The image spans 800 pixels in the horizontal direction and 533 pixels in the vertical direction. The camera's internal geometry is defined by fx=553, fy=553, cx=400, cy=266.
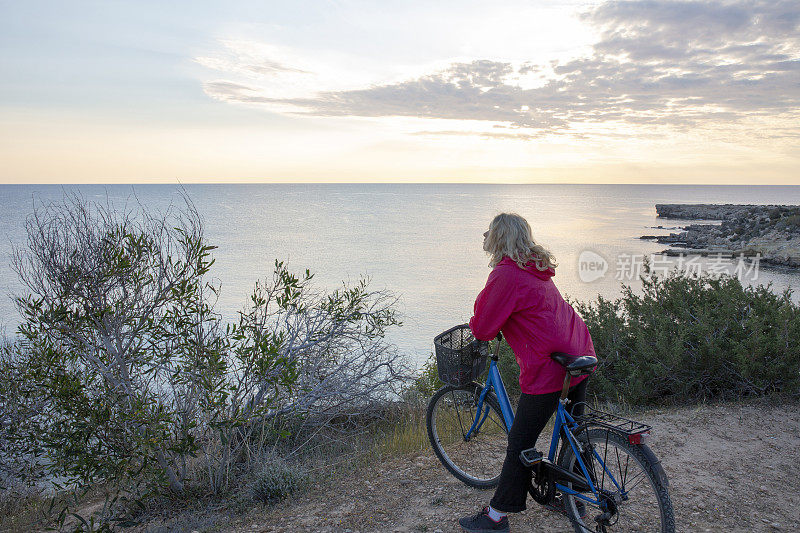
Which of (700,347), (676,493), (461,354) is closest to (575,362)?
(461,354)

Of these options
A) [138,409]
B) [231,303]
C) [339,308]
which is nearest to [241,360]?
[138,409]

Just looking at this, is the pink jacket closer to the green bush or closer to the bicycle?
the bicycle

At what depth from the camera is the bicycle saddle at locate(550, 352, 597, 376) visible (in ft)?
10.9

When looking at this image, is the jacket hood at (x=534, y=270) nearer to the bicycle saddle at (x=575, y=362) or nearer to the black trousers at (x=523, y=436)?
the bicycle saddle at (x=575, y=362)

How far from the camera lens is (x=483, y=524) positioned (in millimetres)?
3836

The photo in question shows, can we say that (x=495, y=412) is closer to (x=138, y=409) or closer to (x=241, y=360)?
(x=241, y=360)

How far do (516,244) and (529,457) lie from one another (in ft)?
4.59

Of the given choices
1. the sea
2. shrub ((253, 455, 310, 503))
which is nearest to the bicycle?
shrub ((253, 455, 310, 503))

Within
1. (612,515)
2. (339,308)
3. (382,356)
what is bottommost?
(382,356)

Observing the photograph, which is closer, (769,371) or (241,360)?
(241,360)

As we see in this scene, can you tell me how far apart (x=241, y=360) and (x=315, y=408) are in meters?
2.18

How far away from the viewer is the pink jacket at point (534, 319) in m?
3.43

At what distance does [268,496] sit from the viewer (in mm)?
5121

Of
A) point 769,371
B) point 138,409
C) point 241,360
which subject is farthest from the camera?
point 769,371
